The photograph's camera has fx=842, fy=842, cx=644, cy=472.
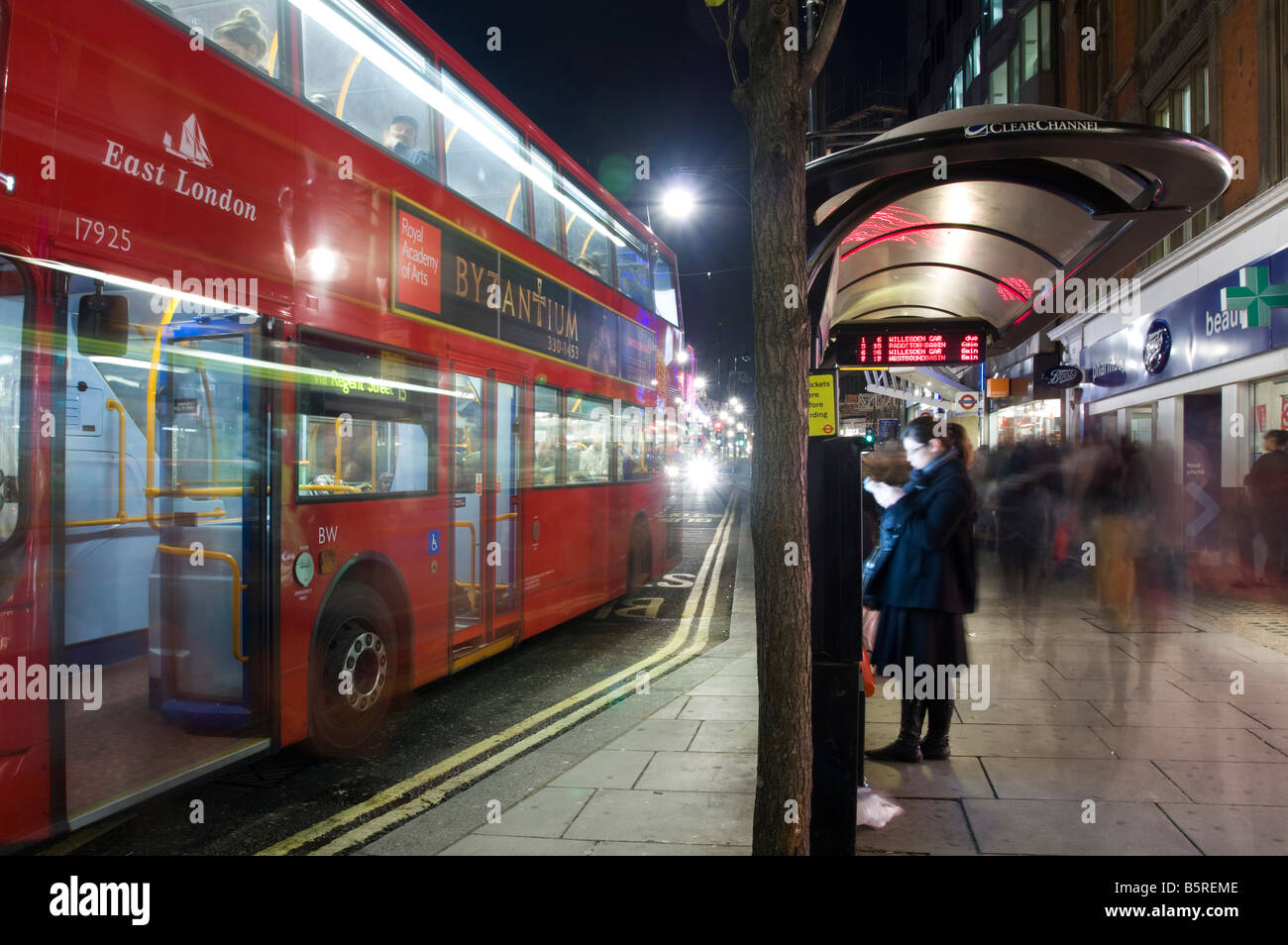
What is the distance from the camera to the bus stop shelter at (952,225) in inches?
144

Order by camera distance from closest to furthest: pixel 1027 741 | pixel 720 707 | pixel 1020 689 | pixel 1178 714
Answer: pixel 1027 741, pixel 1178 714, pixel 720 707, pixel 1020 689

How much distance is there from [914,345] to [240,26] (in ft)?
24.5

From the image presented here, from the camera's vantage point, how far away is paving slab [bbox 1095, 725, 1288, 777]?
16.0 ft

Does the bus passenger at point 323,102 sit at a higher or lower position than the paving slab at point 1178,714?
higher

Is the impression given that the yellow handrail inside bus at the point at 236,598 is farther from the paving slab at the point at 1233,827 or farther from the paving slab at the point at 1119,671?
the paving slab at the point at 1119,671

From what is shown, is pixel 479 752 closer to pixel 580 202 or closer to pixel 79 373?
pixel 79 373

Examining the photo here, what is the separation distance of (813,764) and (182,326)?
12.8 feet

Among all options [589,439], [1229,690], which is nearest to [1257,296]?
[1229,690]

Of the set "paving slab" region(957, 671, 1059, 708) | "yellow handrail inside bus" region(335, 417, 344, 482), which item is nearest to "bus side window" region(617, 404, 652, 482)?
"paving slab" region(957, 671, 1059, 708)

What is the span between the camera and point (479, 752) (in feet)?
17.6

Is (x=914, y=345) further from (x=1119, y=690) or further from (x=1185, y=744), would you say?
(x=1185, y=744)

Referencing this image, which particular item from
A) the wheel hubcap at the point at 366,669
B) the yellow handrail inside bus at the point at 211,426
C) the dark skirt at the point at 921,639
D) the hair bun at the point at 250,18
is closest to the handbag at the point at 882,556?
the dark skirt at the point at 921,639

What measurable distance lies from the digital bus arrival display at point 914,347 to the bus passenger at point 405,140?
5.76 m

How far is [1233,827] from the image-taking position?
12.7ft
